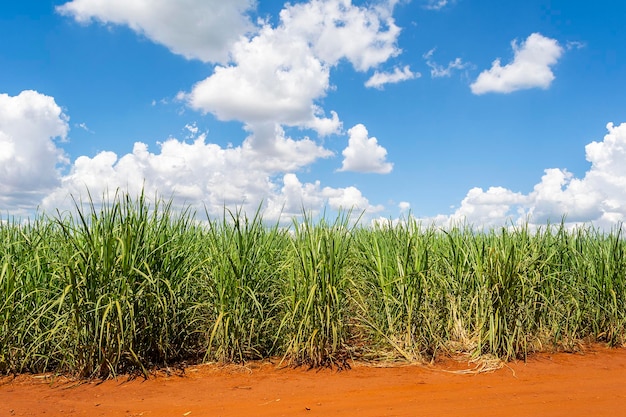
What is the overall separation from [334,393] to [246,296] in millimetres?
1276

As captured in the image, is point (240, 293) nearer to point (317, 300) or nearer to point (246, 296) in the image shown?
point (246, 296)

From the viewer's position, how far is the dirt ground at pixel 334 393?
3.88 metres

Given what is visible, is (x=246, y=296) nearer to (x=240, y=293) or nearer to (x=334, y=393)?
→ (x=240, y=293)

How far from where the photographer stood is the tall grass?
449cm

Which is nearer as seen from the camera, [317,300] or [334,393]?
[334,393]

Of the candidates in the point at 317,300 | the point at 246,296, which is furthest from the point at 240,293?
the point at 317,300

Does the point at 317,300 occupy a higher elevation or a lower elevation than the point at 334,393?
higher

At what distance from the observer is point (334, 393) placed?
4.19m

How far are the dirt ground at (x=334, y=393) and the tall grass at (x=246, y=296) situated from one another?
229mm

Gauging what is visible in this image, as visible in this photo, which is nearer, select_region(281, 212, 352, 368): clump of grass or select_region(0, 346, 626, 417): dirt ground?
select_region(0, 346, 626, 417): dirt ground

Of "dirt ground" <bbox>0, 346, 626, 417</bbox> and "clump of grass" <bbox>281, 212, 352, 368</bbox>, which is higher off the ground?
"clump of grass" <bbox>281, 212, 352, 368</bbox>

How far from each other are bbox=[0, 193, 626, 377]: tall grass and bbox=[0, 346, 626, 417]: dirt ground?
9.0 inches

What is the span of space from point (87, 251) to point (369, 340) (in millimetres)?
2947

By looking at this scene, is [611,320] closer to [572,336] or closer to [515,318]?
[572,336]
